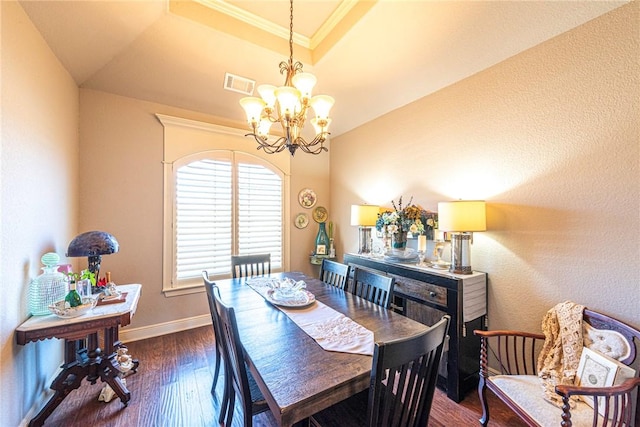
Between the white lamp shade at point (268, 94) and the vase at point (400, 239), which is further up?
the white lamp shade at point (268, 94)

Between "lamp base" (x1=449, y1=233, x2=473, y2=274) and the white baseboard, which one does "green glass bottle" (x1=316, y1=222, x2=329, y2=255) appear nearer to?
the white baseboard

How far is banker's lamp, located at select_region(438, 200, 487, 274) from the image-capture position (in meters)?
2.05

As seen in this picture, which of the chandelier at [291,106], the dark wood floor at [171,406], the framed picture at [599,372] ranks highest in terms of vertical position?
the chandelier at [291,106]

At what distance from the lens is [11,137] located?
1.51m

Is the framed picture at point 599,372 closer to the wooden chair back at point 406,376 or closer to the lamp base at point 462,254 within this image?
the lamp base at point 462,254

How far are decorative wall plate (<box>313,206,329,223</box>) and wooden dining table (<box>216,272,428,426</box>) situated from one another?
2330 mm

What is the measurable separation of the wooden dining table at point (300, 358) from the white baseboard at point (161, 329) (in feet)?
5.59

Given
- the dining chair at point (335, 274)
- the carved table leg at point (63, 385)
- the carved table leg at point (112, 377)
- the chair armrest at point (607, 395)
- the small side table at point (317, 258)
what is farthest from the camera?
the small side table at point (317, 258)

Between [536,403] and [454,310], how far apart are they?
2.22 ft

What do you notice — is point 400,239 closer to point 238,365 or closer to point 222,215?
point 238,365

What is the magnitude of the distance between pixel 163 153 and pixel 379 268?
9.35ft

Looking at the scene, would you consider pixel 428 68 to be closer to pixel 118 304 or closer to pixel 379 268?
pixel 379 268

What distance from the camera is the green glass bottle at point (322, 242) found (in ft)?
13.2

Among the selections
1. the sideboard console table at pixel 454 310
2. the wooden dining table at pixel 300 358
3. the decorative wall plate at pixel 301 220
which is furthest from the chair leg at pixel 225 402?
the decorative wall plate at pixel 301 220
